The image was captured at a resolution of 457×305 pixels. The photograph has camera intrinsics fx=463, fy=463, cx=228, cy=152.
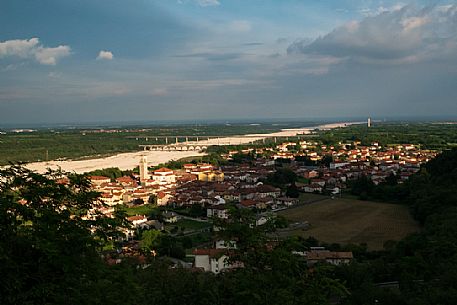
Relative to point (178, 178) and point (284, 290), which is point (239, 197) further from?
point (284, 290)

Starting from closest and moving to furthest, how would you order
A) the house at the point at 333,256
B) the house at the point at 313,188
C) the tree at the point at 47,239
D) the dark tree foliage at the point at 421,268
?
1. the tree at the point at 47,239
2. the dark tree foliage at the point at 421,268
3. the house at the point at 333,256
4. the house at the point at 313,188

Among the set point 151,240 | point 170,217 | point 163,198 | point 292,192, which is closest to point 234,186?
point 292,192

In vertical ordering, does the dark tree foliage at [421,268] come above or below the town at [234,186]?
above

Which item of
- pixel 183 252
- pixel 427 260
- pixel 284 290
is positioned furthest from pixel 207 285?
pixel 183 252

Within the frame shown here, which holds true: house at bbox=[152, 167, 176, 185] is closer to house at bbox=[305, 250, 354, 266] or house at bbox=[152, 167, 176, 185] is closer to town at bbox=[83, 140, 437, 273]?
town at bbox=[83, 140, 437, 273]

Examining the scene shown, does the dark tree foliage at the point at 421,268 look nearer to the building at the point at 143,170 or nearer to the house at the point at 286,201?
the house at the point at 286,201

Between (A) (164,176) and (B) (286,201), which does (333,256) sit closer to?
(B) (286,201)

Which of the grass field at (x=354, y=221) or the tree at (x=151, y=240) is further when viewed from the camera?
the grass field at (x=354, y=221)

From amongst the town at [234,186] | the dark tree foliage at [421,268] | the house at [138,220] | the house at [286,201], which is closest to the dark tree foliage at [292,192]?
the town at [234,186]

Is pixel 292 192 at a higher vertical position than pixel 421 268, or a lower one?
lower
